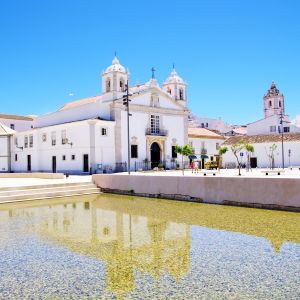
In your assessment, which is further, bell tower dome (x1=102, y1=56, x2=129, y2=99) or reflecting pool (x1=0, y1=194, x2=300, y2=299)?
bell tower dome (x1=102, y1=56, x2=129, y2=99)

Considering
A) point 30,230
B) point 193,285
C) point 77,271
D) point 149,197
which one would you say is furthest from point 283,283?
point 149,197

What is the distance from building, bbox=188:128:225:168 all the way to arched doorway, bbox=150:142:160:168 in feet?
23.2

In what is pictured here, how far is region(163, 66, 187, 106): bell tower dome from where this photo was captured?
41750 mm

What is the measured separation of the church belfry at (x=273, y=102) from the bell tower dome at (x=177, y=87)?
34.2 meters

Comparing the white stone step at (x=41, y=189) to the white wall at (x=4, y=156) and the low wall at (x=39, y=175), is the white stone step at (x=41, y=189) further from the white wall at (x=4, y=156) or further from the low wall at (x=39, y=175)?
the white wall at (x=4, y=156)

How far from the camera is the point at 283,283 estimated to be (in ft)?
15.5

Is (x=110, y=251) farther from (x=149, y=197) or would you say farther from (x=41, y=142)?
(x=41, y=142)

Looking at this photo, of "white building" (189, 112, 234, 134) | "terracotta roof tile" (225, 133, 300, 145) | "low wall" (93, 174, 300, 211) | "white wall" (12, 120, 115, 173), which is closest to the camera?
"low wall" (93, 174, 300, 211)

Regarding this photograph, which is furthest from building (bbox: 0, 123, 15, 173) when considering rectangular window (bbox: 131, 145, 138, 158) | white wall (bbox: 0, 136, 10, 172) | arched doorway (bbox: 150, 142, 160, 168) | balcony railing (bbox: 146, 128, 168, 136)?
arched doorway (bbox: 150, 142, 160, 168)

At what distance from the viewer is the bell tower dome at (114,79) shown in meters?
33.1

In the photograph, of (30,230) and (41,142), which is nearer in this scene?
(30,230)

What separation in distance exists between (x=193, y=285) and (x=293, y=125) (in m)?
47.6

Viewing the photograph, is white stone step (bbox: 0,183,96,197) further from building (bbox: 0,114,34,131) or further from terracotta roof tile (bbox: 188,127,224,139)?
building (bbox: 0,114,34,131)

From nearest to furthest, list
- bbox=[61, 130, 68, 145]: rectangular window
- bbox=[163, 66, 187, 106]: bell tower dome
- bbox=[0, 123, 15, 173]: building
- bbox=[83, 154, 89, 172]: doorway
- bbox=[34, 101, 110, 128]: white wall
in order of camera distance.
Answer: bbox=[83, 154, 89, 172]: doorway < bbox=[61, 130, 68, 145]: rectangular window < bbox=[34, 101, 110, 128]: white wall < bbox=[0, 123, 15, 173]: building < bbox=[163, 66, 187, 106]: bell tower dome
